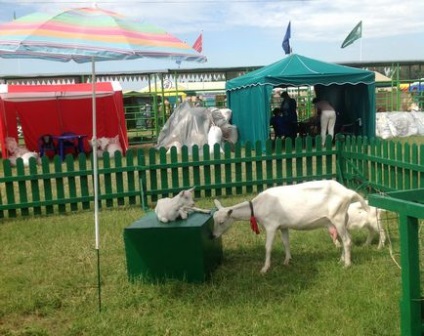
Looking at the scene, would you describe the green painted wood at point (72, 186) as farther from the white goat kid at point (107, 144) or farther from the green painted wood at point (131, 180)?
the white goat kid at point (107, 144)

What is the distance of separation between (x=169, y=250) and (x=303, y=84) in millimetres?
11717

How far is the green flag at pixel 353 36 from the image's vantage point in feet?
74.5

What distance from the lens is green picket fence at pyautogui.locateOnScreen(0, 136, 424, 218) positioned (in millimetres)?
8250

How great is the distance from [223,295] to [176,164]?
4304 mm

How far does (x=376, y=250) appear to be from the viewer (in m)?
5.98

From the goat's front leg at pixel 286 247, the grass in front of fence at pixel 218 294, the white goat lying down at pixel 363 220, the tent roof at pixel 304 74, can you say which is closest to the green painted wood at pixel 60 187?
the grass in front of fence at pixel 218 294

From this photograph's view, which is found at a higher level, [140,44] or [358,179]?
[140,44]

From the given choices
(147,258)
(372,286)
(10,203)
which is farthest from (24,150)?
(372,286)

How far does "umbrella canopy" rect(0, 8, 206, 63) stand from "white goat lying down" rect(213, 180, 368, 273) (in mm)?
1709

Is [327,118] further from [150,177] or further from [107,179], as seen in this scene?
[107,179]

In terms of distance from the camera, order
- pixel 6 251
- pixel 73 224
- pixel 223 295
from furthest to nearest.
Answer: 1. pixel 73 224
2. pixel 6 251
3. pixel 223 295

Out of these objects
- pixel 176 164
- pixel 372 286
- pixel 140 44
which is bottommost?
pixel 372 286

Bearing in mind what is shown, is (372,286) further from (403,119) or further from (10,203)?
(403,119)

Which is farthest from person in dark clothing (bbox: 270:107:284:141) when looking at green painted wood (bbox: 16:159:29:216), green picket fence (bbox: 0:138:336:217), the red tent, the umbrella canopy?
the umbrella canopy
